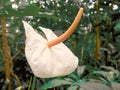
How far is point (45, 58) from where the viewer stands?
19.3 inches

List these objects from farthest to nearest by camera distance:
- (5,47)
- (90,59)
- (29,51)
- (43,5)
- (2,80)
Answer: (43,5) → (90,59) → (2,80) → (5,47) → (29,51)

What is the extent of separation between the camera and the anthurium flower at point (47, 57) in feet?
1.56

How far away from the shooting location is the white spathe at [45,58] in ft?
1.56

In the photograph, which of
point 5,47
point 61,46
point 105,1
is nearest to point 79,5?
point 105,1

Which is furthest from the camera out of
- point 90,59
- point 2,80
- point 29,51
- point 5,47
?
point 90,59

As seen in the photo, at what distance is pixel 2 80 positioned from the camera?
1.23 metres

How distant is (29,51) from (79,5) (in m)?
1.17

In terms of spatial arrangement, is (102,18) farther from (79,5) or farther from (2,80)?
(2,80)

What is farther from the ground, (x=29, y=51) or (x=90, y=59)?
(x=29, y=51)

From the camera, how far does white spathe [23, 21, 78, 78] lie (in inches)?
18.7

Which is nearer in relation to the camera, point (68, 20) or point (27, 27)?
point (27, 27)

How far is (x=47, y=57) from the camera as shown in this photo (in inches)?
19.4

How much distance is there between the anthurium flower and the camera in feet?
1.56

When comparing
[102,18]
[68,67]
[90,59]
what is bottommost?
[90,59]
